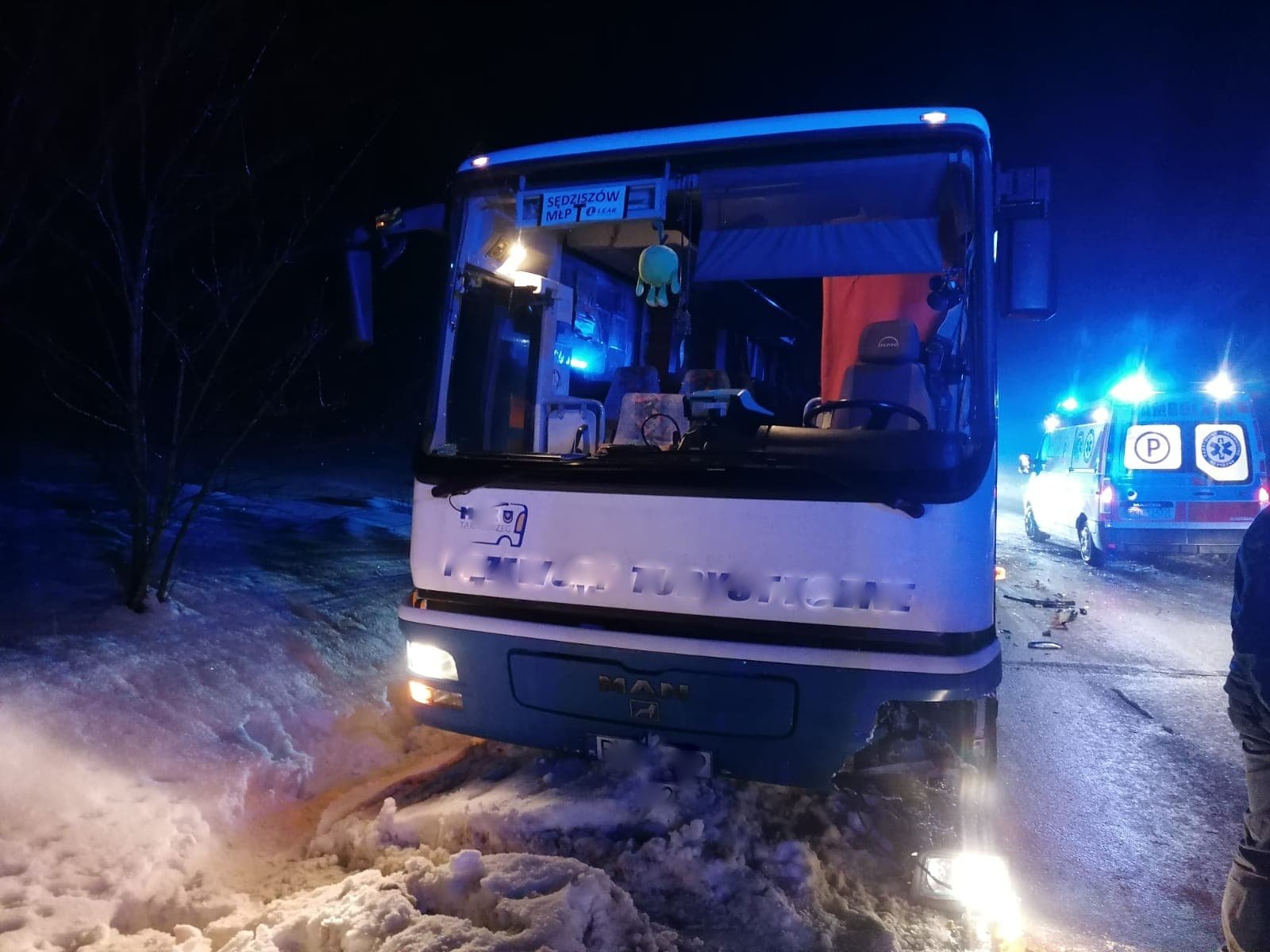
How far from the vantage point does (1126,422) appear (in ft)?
35.4

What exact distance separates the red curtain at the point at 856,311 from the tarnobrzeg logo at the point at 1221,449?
8.14m

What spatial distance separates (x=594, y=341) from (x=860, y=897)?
315 centimetres

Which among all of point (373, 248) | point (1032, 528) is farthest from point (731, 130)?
point (1032, 528)

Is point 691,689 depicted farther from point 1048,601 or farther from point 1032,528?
point 1032,528

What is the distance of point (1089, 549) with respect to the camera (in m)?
11.8

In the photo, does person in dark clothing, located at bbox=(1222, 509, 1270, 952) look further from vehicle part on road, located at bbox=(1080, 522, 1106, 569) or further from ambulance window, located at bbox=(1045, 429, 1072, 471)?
ambulance window, located at bbox=(1045, 429, 1072, 471)

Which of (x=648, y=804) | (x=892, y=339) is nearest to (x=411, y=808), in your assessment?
(x=648, y=804)

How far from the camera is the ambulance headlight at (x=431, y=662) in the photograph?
134 inches

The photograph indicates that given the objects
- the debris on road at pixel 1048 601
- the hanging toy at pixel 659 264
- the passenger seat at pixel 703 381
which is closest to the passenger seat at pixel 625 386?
the passenger seat at pixel 703 381

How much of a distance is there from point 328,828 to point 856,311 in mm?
3970

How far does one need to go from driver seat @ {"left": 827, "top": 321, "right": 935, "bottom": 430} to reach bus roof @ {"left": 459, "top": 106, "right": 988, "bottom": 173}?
846 mm

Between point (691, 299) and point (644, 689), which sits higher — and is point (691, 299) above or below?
above

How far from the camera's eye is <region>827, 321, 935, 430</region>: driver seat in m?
3.37

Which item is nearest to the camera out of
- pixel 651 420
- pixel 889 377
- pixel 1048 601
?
pixel 889 377
